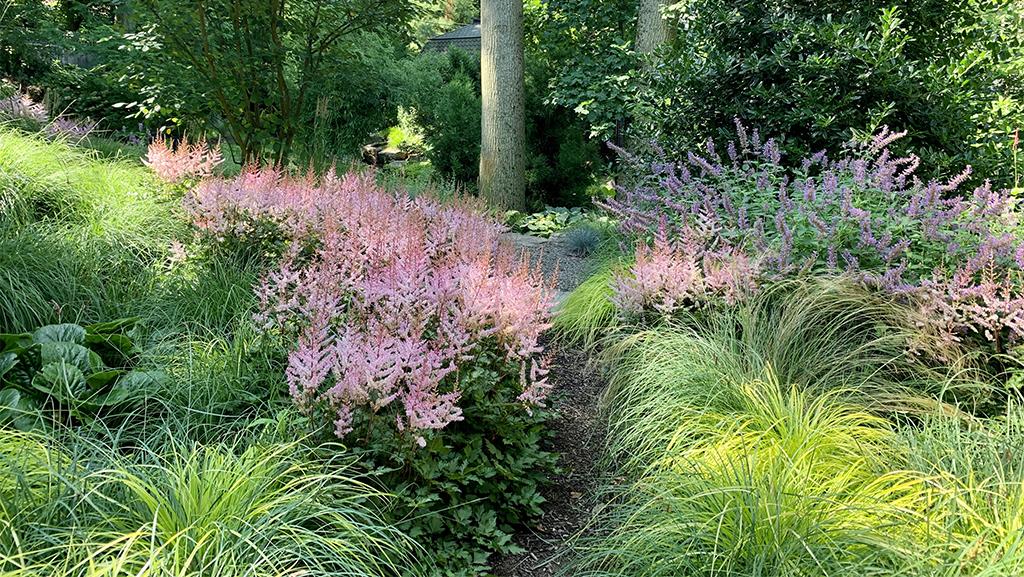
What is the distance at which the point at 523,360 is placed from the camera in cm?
318

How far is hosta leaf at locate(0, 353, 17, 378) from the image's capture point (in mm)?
2859

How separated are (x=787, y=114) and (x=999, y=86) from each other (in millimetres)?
1523

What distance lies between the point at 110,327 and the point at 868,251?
363 centimetres

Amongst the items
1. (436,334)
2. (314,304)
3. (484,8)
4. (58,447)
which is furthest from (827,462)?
(484,8)

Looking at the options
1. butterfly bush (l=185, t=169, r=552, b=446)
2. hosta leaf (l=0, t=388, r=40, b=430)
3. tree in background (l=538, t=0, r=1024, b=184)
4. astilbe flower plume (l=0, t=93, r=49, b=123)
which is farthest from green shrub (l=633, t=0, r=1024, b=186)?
astilbe flower plume (l=0, t=93, r=49, b=123)

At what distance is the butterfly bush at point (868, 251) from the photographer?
335cm

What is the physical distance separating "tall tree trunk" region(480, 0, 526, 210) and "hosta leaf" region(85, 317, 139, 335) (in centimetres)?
601

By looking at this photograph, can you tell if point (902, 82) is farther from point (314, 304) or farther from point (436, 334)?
point (314, 304)

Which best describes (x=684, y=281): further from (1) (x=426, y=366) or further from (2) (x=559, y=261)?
(2) (x=559, y=261)

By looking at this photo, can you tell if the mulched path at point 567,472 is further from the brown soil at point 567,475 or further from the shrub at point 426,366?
the shrub at point 426,366

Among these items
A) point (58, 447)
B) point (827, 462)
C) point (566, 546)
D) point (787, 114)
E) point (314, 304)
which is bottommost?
point (566, 546)

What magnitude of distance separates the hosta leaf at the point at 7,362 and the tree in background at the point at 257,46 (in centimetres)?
396

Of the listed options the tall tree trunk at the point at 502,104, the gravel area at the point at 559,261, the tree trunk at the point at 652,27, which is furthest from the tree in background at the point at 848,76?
the tall tree trunk at the point at 502,104

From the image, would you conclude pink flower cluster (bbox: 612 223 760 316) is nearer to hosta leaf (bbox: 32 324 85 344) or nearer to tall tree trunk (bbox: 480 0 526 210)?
hosta leaf (bbox: 32 324 85 344)
